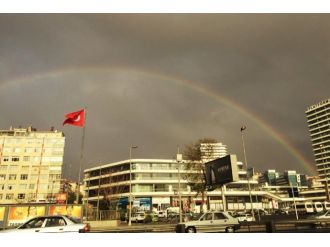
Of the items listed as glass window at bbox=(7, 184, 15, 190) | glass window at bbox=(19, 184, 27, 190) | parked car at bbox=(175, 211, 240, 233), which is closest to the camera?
parked car at bbox=(175, 211, 240, 233)

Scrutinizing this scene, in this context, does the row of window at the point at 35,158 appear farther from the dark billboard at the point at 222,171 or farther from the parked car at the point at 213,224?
the parked car at the point at 213,224

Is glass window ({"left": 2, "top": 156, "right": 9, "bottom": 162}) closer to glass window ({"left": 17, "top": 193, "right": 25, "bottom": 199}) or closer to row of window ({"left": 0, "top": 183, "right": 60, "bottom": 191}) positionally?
row of window ({"left": 0, "top": 183, "right": 60, "bottom": 191})

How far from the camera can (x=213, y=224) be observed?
17.7 metres

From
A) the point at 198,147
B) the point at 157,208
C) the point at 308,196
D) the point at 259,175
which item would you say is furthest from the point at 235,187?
the point at 259,175

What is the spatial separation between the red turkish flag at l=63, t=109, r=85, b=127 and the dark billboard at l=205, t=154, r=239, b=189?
49.9 feet

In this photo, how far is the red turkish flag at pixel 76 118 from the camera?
91.6 ft

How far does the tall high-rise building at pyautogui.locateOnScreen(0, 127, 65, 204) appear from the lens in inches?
3406

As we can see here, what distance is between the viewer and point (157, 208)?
74.1 meters

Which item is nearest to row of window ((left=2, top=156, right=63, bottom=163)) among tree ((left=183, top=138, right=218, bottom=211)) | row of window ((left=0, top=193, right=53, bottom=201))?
row of window ((left=0, top=193, right=53, bottom=201))

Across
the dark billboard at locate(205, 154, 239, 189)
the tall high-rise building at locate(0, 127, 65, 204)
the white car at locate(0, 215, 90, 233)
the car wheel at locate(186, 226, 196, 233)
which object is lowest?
the car wheel at locate(186, 226, 196, 233)

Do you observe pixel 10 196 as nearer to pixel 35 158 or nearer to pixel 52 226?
pixel 35 158

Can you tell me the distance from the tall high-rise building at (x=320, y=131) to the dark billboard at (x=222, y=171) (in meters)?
145

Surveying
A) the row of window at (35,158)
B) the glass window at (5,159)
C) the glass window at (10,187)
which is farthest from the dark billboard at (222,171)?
the glass window at (5,159)

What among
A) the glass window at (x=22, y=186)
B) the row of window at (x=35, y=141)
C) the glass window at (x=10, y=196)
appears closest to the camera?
the glass window at (x=10, y=196)
